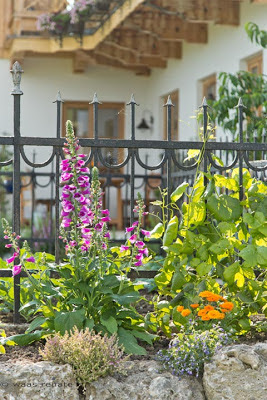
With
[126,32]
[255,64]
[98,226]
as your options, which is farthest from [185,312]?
[126,32]

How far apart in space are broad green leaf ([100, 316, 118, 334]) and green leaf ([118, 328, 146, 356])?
→ 0.08m

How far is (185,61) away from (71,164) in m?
9.82

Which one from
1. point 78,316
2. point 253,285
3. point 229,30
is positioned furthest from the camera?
point 229,30

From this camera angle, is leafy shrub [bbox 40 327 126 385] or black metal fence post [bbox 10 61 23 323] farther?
black metal fence post [bbox 10 61 23 323]

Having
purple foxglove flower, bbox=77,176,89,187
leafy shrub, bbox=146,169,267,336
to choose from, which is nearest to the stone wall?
leafy shrub, bbox=146,169,267,336

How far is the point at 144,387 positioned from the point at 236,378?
411mm

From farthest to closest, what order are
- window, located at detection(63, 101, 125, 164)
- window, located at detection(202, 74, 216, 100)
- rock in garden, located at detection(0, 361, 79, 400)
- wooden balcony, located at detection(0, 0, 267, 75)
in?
window, located at detection(63, 101, 125, 164) < window, located at detection(202, 74, 216, 100) < wooden balcony, located at detection(0, 0, 267, 75) < rock in garden, located at detection(0, 361, 79, 400)

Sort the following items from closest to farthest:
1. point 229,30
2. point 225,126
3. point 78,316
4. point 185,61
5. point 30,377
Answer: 1. point 30,377
2. point 78,316
3. point 225,126
4. point 229,30
5. point 185,61

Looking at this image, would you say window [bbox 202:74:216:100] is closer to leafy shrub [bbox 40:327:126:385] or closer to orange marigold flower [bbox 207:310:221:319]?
orange marigold flower [bbox 207:310:221:319]

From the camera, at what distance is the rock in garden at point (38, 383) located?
132 inches

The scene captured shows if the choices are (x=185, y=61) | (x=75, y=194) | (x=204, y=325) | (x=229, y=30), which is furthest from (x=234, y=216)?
(x=185, y=61)

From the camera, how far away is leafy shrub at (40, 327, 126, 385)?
340 centimetres

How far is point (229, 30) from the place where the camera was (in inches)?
445

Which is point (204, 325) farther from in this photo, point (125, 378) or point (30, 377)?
point (30, 377)
